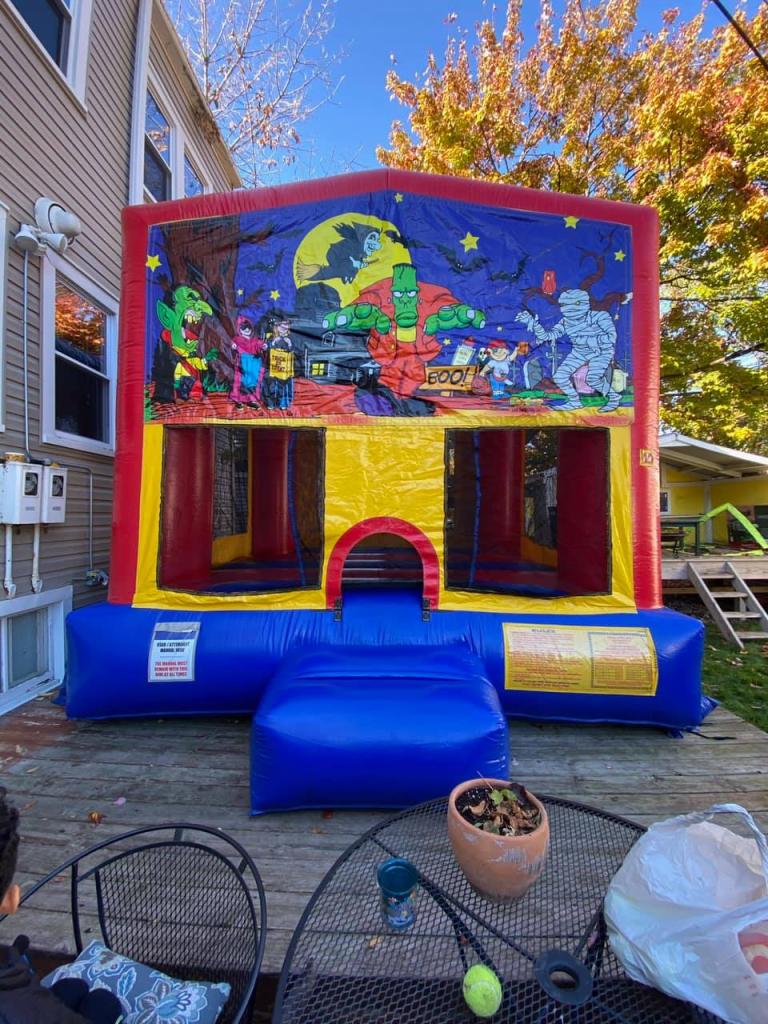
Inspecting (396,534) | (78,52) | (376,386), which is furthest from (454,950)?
(78,52)

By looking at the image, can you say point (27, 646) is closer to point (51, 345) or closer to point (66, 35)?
point (51, 345)

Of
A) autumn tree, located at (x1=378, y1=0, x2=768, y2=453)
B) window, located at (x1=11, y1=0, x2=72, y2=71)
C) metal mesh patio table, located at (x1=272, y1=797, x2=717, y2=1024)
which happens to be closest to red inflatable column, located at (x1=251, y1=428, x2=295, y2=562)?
window, located at (x1=11, y1=0, x2=72, y2=71)

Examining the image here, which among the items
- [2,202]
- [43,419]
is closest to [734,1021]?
[43,419]

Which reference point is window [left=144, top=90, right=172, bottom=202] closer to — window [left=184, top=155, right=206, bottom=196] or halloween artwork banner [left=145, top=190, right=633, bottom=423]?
A: window [left=184, top=155, right=206, bottom=196]

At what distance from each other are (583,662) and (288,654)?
6.38ft

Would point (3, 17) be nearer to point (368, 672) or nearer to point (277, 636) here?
point (277, 636)

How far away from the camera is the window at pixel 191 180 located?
753cm

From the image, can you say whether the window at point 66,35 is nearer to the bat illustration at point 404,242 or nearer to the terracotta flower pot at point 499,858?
the bat illustration at point 404,242

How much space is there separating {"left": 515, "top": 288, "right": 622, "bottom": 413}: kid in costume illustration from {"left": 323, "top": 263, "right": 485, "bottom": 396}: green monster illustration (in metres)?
0.50

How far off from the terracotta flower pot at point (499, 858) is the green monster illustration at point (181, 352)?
11.1 ft

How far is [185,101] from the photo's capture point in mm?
7328

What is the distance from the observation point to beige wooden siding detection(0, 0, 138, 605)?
401 centimetres

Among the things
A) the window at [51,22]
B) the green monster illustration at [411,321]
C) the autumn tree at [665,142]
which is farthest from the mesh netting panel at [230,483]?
the autumn tree at [665,142]

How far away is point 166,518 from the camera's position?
12.7 feet
